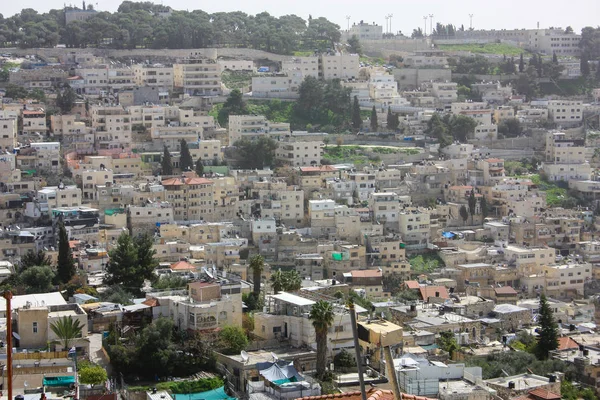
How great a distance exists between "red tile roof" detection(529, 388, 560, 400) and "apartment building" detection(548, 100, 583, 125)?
109 ft

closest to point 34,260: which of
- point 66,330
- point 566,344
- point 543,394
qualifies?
point 66,330

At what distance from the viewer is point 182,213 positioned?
38500 mm

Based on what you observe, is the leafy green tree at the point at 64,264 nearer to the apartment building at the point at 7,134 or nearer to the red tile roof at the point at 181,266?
the red tile roof at the point at 181,266

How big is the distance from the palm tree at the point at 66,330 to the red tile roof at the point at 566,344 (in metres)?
10.6

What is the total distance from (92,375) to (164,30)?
131 ft

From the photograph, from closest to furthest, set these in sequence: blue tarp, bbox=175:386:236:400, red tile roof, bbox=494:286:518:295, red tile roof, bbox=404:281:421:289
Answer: blue tarp, bbox=175:386:236:400
red tile roof, bbox=404:281:421:289
red tile roof, bbox=494:286:518:295

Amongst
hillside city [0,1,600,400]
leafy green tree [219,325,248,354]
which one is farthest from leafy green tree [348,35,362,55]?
leafy green tree [219,325,248,354]

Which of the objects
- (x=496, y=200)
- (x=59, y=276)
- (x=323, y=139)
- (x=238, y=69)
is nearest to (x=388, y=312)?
(x=59, y=276)

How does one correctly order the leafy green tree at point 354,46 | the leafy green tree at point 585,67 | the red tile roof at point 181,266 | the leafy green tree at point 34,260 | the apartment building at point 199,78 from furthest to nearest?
the leafy green tree at point 354,46, the leafy green tree at point 585,67, the apartment building at point 199,78, the red tile roof at point 181,266, the leafy green tree at point 34,260

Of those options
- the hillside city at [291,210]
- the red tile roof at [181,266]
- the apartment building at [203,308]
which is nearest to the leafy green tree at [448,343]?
the hillside city at [291,210]

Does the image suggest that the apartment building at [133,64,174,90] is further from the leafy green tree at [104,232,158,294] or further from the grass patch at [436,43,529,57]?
the leafy green tree at [104,232,158,294]

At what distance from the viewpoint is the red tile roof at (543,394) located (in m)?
21.2

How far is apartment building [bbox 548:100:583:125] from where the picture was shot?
53.5 meters

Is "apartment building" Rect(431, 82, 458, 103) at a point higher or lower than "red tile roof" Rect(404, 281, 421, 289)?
higher
